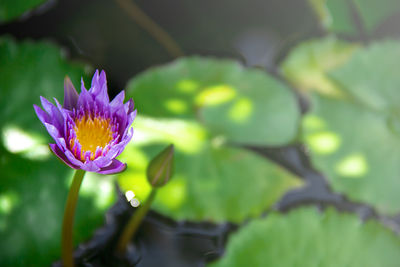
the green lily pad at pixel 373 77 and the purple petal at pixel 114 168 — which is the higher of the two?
the purple petal at pixel 114 168

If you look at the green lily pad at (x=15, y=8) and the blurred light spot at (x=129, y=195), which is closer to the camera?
the blurred light spot at (x=129, y=195)

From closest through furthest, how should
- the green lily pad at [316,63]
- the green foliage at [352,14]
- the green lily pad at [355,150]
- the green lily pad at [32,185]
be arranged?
the green lily pad at [32,185] < the green lily pad at [355,150] < the green lily pad at [316,63] < the green foliage at [352,14]

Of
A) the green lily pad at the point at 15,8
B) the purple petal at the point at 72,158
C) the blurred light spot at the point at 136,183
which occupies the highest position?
the green lily pad at the point at 15,8

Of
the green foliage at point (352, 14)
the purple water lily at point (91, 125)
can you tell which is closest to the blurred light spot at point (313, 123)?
the green foliage at point (352, 14)

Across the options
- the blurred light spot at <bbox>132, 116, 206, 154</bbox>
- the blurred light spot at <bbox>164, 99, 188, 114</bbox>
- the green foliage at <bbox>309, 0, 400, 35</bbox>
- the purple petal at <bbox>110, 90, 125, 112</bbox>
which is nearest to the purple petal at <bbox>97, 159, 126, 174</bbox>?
the purple petal at <bbox>110, 90, 125, 112</bbox>

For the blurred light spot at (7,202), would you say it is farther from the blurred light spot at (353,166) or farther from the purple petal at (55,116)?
the blurred light spot at (353,166)

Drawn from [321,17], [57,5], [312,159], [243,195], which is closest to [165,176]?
[243,195]

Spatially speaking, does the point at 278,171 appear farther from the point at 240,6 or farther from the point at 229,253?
the point at 240,6
